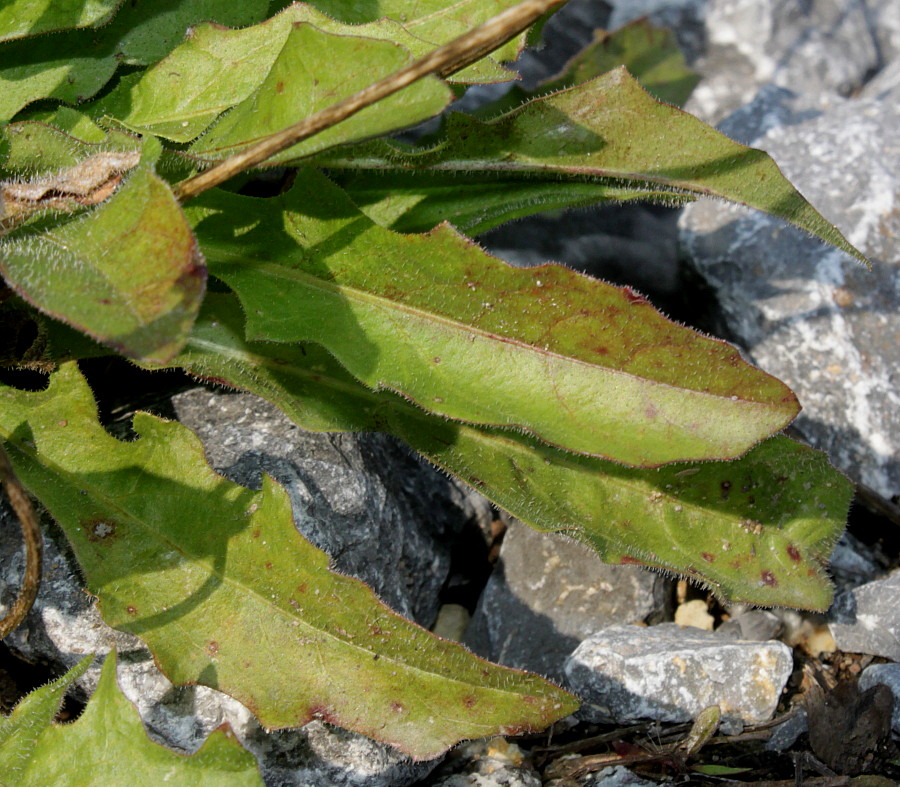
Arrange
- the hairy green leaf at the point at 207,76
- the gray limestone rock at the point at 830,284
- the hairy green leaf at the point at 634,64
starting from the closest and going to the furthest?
the hairy green leaf at the point at 207,76 → the gray limestone rock at the point at 830,284 → the hairy green leaf at the point at 634,64

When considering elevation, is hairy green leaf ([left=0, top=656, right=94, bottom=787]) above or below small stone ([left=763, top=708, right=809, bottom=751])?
above

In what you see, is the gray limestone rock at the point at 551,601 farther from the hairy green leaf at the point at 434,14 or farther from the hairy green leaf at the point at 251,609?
the hairy green leaf at the point at 434,14

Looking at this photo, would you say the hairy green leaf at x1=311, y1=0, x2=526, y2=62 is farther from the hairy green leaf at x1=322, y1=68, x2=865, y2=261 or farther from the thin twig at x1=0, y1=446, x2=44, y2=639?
the thin twig at x1=0, y1=446, x2=44, y2=639

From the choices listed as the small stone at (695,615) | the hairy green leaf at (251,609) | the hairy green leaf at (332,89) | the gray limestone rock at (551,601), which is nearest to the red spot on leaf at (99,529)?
the hairy green leaf at (251,609)

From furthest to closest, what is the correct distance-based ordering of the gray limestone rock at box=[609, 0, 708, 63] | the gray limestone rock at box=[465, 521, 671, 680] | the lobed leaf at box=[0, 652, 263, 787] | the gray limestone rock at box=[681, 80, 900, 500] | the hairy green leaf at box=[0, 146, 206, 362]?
the gray limestone rock at box=[609, 0, 708, 63]
the gray limestone rock at box=[681, 80, 900, 500]
the gray limestone rock at box=[465, 521, 671, 680]
the lobed leaf at box=[0, 652, 263, 787]
the hairy green leaf at box=[0, 146, 206, 362]

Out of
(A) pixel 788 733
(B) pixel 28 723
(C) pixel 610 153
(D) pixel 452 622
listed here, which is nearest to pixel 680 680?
(A) pixel 788 733

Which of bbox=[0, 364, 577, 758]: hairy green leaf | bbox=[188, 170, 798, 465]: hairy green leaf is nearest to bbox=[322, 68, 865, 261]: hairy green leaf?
bbox=[188, 170, 798, 465]: hairy green leaf
